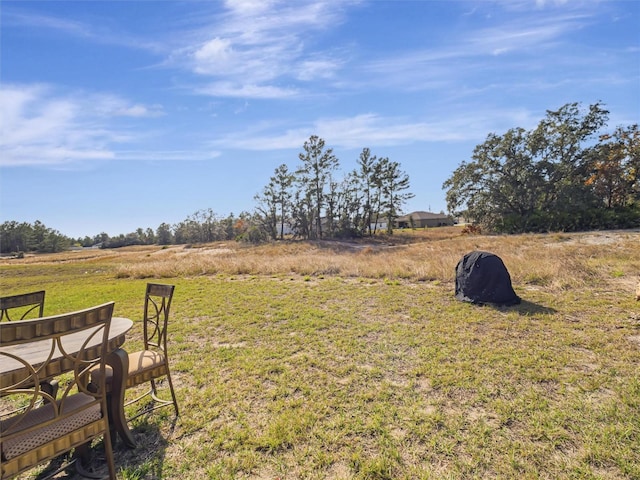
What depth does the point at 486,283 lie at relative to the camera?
5918 millimetres

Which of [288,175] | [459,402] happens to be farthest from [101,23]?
[288,175]

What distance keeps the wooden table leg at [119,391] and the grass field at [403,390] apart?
6.4 inches

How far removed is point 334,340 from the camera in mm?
4438

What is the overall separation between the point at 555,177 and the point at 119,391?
29120 millimetres

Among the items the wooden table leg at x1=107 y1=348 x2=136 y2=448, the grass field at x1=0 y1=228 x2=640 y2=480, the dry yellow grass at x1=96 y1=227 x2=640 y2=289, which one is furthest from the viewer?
the dry yellow grass at x1=96 y1=227 x2=640 y2=289

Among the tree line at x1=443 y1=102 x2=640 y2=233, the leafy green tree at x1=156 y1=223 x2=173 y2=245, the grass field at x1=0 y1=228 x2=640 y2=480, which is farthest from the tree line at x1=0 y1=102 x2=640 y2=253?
the leafy green tree at x1=156 y1=223 x2=173 y2=245

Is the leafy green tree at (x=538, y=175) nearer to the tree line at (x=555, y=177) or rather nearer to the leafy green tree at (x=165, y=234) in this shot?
the tree line at (x=555, y=177)

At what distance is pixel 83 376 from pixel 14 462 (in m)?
0.45

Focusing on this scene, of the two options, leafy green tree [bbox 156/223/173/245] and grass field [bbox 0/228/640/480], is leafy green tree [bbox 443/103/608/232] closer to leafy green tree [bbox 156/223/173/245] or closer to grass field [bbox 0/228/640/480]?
grass field [bbox 0/228/640/480]

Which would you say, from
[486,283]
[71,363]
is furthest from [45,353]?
[486,283]

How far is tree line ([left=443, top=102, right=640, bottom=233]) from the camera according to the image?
816 inches

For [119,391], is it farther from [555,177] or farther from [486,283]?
[555,177]

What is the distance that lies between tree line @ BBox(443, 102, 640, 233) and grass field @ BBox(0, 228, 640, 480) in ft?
58.2

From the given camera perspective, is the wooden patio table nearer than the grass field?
Yes
